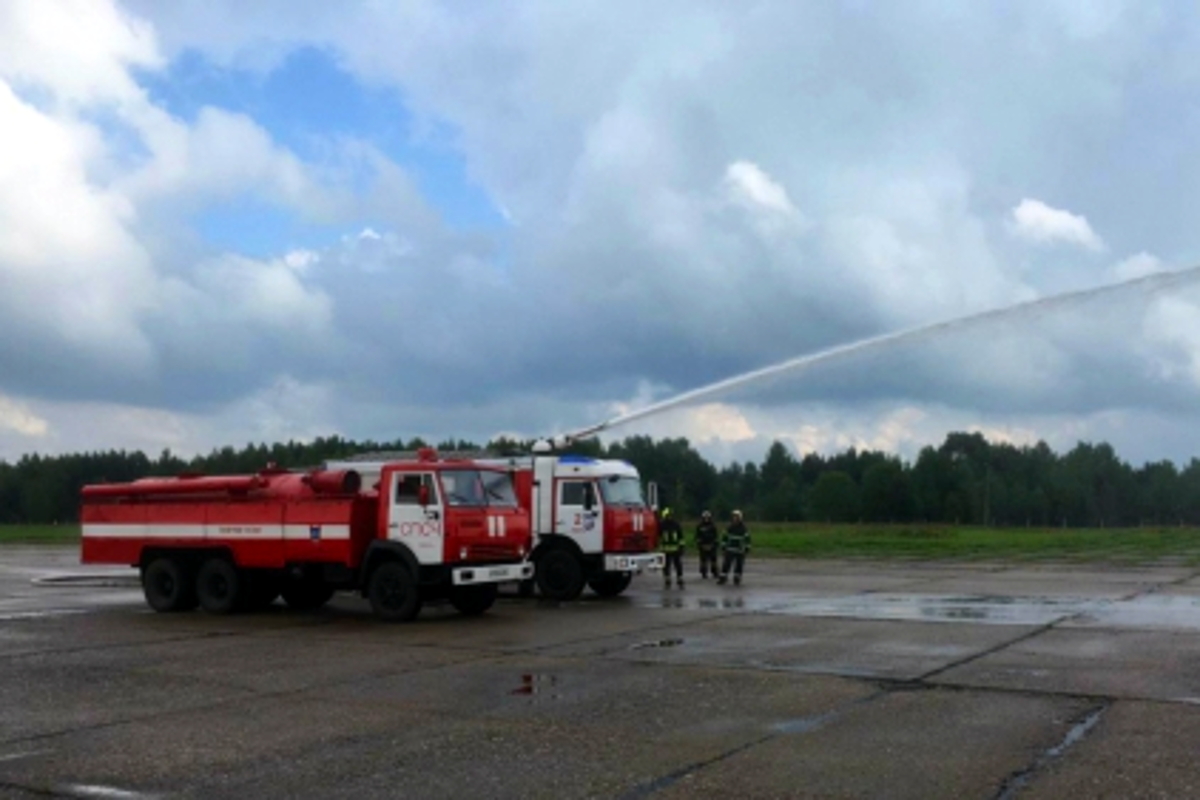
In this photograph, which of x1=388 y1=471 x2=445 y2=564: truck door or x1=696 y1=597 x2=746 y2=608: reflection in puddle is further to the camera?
x1=696 y1=597 x2=746 y2=608: reflection in puddle

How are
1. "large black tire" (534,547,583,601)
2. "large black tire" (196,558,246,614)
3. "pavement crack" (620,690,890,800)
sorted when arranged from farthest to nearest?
"large black tire" (534,547,583,601), "large black tire" (196,558,246,614), "pavement crack" (620,690,890,800)

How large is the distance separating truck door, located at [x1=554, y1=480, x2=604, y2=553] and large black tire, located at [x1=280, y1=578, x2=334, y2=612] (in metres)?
4.52

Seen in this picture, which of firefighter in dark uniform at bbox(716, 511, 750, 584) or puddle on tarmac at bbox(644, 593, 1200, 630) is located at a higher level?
firefighter in dark uniform at bbox(716, 511, 750, 584)

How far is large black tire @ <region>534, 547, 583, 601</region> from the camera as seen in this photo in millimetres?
23125

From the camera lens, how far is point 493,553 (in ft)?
63.5

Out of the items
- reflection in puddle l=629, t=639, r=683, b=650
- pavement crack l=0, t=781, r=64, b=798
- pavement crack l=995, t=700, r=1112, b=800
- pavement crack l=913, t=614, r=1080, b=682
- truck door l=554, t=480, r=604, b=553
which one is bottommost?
pavement crack l=995, t=700, r=1112, b=800

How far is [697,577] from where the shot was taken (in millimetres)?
29766

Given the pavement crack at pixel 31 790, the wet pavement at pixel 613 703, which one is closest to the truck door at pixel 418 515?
the wet pavement at pixel 613 703

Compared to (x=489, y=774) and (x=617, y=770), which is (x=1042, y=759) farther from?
(x=489, y=774)

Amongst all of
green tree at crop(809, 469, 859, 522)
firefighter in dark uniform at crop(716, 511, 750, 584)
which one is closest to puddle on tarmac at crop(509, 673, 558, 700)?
firefighter in dark uniform at crop(716, 511, 750, 584)

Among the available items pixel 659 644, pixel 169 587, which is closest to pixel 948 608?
pixel 659 644

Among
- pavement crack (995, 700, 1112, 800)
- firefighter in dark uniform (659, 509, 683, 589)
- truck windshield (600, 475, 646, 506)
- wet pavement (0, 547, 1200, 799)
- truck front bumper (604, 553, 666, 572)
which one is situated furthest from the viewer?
firefighter in dark uniform (659, 509, 683, 589)

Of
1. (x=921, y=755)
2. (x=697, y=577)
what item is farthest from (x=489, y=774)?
(x=697, y=577)

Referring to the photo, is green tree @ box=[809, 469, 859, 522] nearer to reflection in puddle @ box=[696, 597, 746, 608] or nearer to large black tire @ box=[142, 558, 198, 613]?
reflection in puddle @ box=[696, 597, 746, 608]
